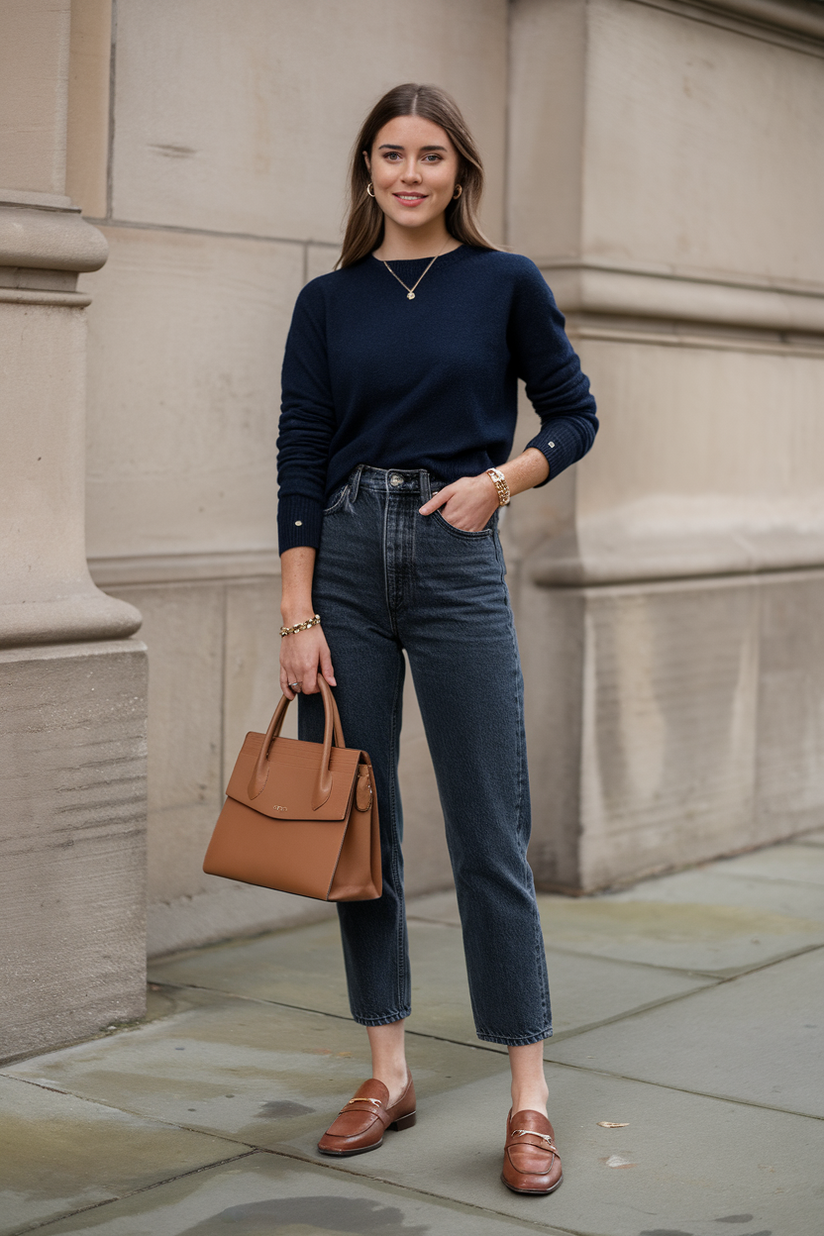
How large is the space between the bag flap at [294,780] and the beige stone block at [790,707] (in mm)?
3672

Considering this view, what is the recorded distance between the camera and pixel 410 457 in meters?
3.21

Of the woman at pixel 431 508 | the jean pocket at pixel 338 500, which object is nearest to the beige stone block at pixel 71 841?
the woman at pixel 431 508

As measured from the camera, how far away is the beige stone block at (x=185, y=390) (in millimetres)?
4637

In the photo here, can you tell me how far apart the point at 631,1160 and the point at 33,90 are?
275 centimetres

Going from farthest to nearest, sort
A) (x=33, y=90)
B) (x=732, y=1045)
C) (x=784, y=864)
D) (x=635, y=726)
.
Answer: (x=784, y=864), (x=635, y=726), (x=732, y=1045), (x=33, y=90)

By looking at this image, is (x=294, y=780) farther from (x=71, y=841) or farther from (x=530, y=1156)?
(x=71, y=841)

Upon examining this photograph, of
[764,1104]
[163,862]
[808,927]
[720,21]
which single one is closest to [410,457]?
[764,1104]

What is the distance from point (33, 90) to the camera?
385 cm

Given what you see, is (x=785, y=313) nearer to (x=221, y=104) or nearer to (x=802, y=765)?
(x=802, y=765)

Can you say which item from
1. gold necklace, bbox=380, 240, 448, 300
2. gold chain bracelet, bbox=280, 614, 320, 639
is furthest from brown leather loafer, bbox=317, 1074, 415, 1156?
gold necklace, bbox=380, 240, 448, 300

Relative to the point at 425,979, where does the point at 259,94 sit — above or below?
above

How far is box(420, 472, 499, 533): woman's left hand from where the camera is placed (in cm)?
318

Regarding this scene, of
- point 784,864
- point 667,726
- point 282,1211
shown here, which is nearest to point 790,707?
point 784,864

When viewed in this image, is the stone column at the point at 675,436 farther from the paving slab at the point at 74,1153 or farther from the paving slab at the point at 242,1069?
the paving slab at the point at 74,1153
